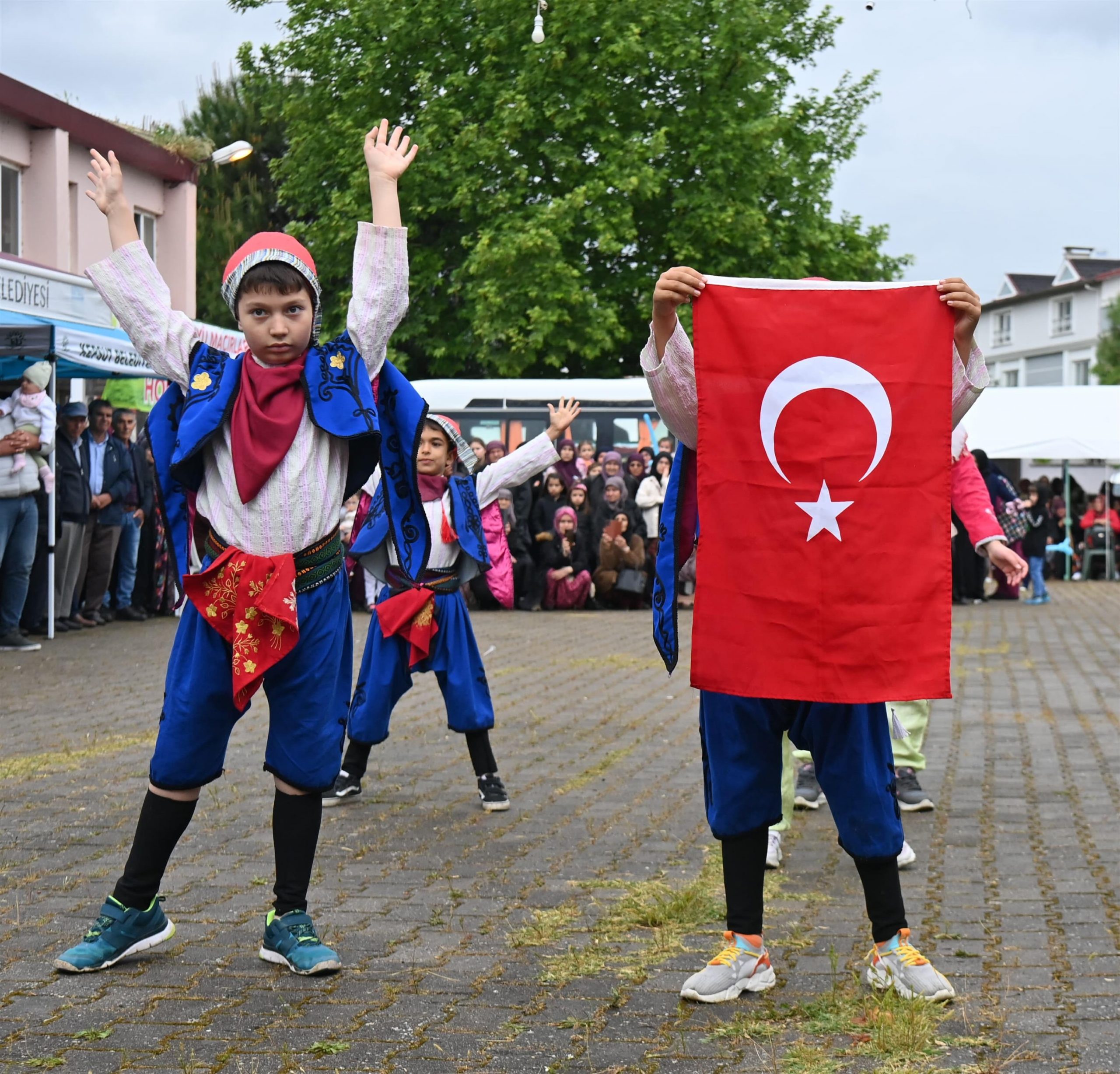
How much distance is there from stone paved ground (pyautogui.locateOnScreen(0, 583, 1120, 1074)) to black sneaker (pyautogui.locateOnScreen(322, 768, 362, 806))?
7.5 inches

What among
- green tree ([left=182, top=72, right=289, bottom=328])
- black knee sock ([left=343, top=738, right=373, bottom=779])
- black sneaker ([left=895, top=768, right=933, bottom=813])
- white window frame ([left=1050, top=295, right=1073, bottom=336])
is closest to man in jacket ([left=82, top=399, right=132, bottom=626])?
black knee sock ([left=343, top=738, right=373, bottom=779])

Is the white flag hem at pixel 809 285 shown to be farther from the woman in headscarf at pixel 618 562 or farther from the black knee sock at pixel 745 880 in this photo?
the woman in headscarf at pixel 618 562

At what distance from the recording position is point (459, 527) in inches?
279

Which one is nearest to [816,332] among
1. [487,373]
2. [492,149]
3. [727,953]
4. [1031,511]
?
[727,953]

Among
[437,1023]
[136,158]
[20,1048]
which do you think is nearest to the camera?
[20,1048]

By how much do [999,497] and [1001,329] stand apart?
69.3m

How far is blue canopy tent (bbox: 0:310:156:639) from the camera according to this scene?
12766 mm

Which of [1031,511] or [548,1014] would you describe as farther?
[1031,511]

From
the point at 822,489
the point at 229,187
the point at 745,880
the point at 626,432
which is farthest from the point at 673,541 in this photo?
the point at 229,187

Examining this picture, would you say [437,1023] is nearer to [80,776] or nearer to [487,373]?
[80,776]

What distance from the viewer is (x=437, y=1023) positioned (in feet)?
13.1

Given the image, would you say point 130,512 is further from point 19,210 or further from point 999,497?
point 19,210

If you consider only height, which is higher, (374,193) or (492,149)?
(492,149)

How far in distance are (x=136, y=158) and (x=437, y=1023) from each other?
25024mm
